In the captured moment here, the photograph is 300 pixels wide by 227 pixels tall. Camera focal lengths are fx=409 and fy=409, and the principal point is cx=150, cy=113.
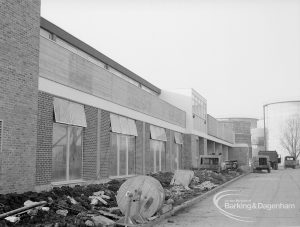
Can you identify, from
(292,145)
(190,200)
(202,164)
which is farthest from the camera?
(292,145)

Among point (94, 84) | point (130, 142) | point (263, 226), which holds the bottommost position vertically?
point (263, 226)

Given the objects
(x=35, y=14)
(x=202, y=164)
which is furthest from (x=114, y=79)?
(x=202, y=164)

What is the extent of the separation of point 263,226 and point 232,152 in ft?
225

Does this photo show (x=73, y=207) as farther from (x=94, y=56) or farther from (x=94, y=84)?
(x=94, y=56)

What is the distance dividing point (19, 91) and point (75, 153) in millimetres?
5262

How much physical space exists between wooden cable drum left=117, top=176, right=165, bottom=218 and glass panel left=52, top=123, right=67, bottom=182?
18.1 feet

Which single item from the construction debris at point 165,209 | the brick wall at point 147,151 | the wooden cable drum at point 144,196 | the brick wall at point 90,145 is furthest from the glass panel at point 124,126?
the wooden cable drum at point 144,196

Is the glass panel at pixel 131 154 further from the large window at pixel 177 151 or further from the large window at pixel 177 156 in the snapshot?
the large window at pixel 177 156

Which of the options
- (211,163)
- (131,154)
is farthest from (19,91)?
(211,163)

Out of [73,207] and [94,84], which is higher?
[94,84]

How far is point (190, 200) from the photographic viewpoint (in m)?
16.4

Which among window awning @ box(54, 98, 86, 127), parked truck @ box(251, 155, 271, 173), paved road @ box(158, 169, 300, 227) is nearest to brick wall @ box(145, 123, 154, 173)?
window awning @ box(54, 98, 86, 127)

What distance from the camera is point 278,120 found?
336 feet

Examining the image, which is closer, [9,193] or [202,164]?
[9,193]
